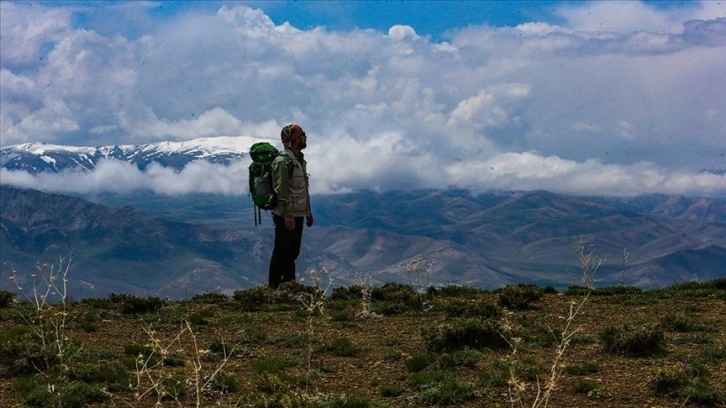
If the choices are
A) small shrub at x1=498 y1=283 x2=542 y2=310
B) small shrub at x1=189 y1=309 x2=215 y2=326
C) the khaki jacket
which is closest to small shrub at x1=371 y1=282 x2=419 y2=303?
small shrub at x1=498 y1=283 x2=542 y2=310

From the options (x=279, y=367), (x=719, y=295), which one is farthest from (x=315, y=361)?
(x=719, y=295)

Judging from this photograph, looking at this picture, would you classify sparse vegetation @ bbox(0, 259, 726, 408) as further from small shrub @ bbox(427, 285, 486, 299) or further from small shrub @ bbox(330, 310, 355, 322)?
small shrub @ bbox(427, 285, 486, 299)

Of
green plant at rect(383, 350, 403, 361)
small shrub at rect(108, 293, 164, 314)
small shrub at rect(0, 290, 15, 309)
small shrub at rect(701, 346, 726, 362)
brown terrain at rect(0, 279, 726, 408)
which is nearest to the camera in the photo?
brown terrain at rect(0, 279, 726, 408)

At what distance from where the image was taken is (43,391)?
928 centimetres

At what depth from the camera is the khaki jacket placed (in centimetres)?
1873

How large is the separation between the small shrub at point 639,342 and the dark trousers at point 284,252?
371 inches

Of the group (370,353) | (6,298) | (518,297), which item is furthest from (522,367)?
(6,298)

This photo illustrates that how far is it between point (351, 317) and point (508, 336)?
437cm

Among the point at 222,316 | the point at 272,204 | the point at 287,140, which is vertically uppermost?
the point at 287,140

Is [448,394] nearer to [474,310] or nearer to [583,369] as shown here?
[583,369]

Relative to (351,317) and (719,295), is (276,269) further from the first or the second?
(719,295)

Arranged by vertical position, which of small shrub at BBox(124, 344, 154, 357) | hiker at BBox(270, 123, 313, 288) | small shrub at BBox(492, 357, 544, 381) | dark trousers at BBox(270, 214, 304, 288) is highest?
hiker at BBox(270, 123, 313, 288)

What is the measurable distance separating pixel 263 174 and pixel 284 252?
2.27m

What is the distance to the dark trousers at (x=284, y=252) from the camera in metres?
19.0
